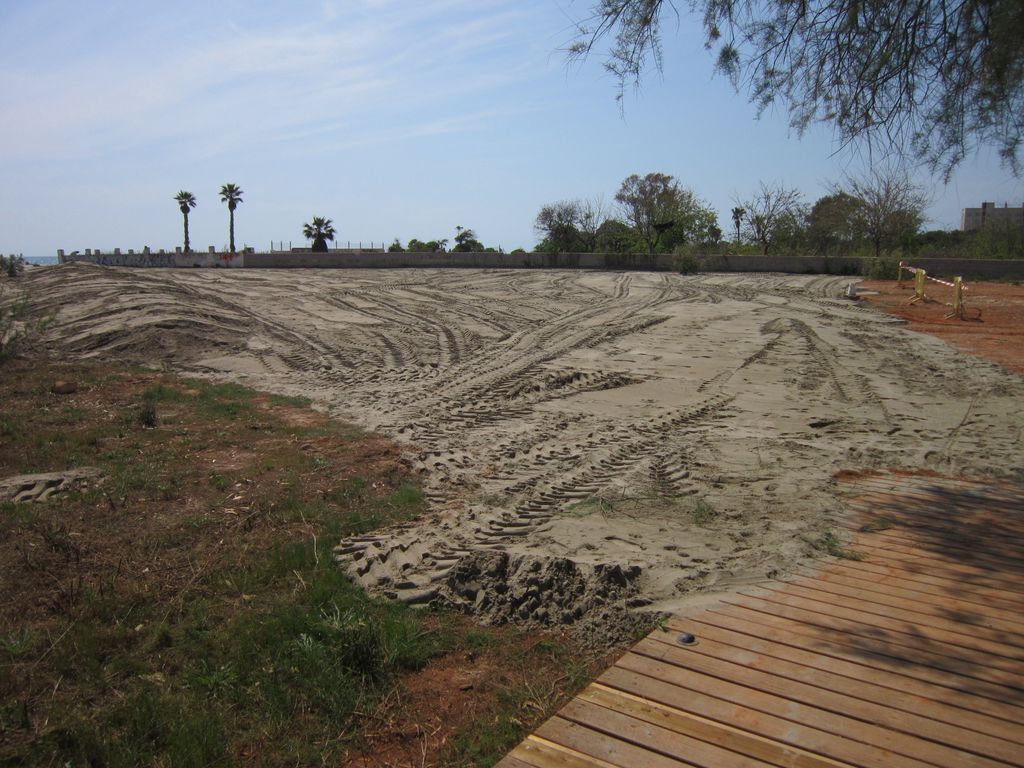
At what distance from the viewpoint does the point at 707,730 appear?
9.46ft

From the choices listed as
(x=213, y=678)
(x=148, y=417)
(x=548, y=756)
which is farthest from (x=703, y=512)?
(x=148, y=417)

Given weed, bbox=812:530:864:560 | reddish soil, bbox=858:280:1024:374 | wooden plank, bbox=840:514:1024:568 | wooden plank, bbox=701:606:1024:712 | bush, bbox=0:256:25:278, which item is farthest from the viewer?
bush, bbox=0:256:25:278

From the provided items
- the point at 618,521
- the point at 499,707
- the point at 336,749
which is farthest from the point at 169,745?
the point at 618,521

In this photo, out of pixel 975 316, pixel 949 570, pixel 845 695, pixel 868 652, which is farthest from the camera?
pixel 975 316

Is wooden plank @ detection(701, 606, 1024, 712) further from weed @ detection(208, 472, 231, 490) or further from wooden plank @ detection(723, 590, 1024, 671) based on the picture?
weed @ detection(208, 472, 231, 490)

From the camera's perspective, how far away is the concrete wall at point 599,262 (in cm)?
2961

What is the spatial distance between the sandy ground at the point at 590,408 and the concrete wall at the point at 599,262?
406 inches

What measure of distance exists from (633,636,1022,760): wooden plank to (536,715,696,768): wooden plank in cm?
65

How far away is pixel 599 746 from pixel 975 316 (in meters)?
18.9

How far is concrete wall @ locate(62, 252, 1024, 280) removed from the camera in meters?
29.6

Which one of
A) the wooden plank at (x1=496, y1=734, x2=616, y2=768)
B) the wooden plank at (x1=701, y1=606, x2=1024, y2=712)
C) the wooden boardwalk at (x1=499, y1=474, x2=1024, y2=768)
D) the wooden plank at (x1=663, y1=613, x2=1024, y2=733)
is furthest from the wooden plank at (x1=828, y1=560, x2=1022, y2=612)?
the wooden plank at (x1=496, y1=734, x2=616, y2=768)

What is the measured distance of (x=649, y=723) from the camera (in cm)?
296

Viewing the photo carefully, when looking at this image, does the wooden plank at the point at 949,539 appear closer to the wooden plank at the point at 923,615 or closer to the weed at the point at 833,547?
the weed at the point at 833,547

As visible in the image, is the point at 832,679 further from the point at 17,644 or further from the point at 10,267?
the point at 10,267
